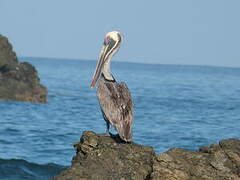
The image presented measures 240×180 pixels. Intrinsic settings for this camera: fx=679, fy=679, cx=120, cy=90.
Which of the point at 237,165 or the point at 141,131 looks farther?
the point at 141,131

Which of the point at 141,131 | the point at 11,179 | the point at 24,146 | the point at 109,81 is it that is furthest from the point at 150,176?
the point at 141,131

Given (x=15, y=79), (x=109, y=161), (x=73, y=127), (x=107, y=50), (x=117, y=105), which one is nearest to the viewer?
(x=109, y=161)

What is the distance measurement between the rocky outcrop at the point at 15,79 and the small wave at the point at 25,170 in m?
21.9

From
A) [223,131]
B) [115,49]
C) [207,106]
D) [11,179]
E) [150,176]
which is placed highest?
[115,49]

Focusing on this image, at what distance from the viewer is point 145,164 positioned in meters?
9.87

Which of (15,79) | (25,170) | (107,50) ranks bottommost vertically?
(15,79)

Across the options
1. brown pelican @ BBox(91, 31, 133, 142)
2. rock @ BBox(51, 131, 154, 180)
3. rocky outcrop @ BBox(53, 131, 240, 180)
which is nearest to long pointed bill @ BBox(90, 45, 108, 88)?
brown pelican @ BBox(91, 31, 133, 142)

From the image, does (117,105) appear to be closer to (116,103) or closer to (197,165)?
(116,103)

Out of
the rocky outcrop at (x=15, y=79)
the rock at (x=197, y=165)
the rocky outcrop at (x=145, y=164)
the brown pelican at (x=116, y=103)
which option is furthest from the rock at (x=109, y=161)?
the rocky outcrop at (x=15, y=79)

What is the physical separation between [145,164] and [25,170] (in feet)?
36.0

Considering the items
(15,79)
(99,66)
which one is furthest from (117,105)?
(15,79)

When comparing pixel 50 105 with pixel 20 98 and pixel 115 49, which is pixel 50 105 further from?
pixel 115 49

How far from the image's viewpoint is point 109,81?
11961 mm

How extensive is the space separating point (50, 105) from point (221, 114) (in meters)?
12.5
